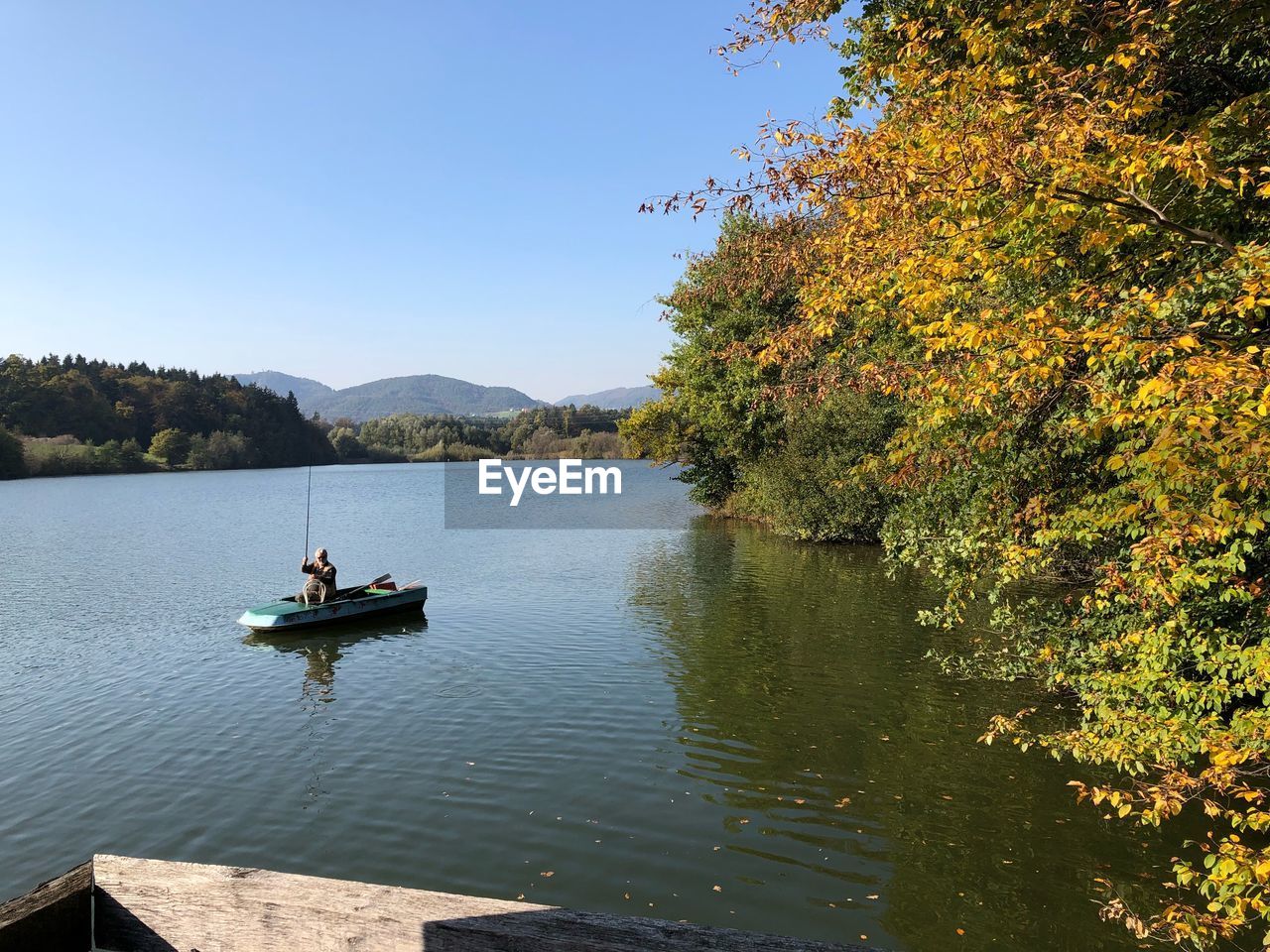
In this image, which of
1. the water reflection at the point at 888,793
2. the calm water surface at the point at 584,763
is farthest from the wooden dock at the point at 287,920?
the water reflection at the point at 888,793

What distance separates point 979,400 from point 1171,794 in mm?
3373

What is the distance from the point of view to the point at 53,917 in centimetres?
285

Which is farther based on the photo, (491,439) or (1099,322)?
(491,439)

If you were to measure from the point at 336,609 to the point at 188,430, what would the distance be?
152607 mm

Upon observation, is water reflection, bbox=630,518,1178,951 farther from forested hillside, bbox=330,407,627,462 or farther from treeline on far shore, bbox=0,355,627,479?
forested hillside, bbox=330,407,627,462

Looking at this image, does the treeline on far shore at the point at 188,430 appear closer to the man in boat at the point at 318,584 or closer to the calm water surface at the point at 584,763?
the man in boat at the point at 318,584

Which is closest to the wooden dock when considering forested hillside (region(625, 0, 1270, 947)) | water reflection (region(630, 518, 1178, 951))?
forested hillside (region(625, 0, 1270, 947))

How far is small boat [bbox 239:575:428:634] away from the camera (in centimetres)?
1956

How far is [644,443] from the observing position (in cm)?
4588

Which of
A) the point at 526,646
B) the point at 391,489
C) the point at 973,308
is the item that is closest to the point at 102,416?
the point at 391,489

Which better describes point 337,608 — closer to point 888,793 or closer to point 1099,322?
point 888,793

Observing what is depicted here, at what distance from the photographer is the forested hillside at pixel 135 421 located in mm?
119438

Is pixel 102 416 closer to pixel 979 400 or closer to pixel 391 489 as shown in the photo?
pixel 391 489

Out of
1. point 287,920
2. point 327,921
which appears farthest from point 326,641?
point 327,921
